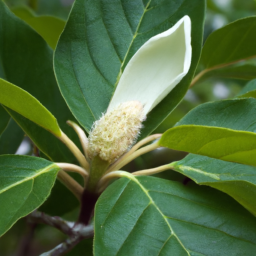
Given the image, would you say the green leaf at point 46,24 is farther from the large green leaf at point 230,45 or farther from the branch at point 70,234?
the branch at point 70,234

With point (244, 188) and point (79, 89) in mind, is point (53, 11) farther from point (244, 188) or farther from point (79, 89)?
point (244, 188)

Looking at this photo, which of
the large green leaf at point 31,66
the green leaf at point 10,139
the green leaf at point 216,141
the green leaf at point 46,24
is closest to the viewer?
the green leaf at point 216,141

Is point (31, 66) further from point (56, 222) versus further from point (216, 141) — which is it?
point (216, 141)

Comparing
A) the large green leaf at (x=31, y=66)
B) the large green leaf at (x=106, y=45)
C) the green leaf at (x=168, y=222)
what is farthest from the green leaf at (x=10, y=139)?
the green leaf at (x=168, y=222)

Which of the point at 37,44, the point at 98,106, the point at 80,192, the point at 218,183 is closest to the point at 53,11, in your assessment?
the point at 37,44

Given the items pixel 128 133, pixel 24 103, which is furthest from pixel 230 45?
pixel 24 103

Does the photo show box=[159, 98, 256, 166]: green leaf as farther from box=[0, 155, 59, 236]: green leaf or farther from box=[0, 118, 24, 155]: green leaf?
box=[0, 118, 24, 155]: green leaf
